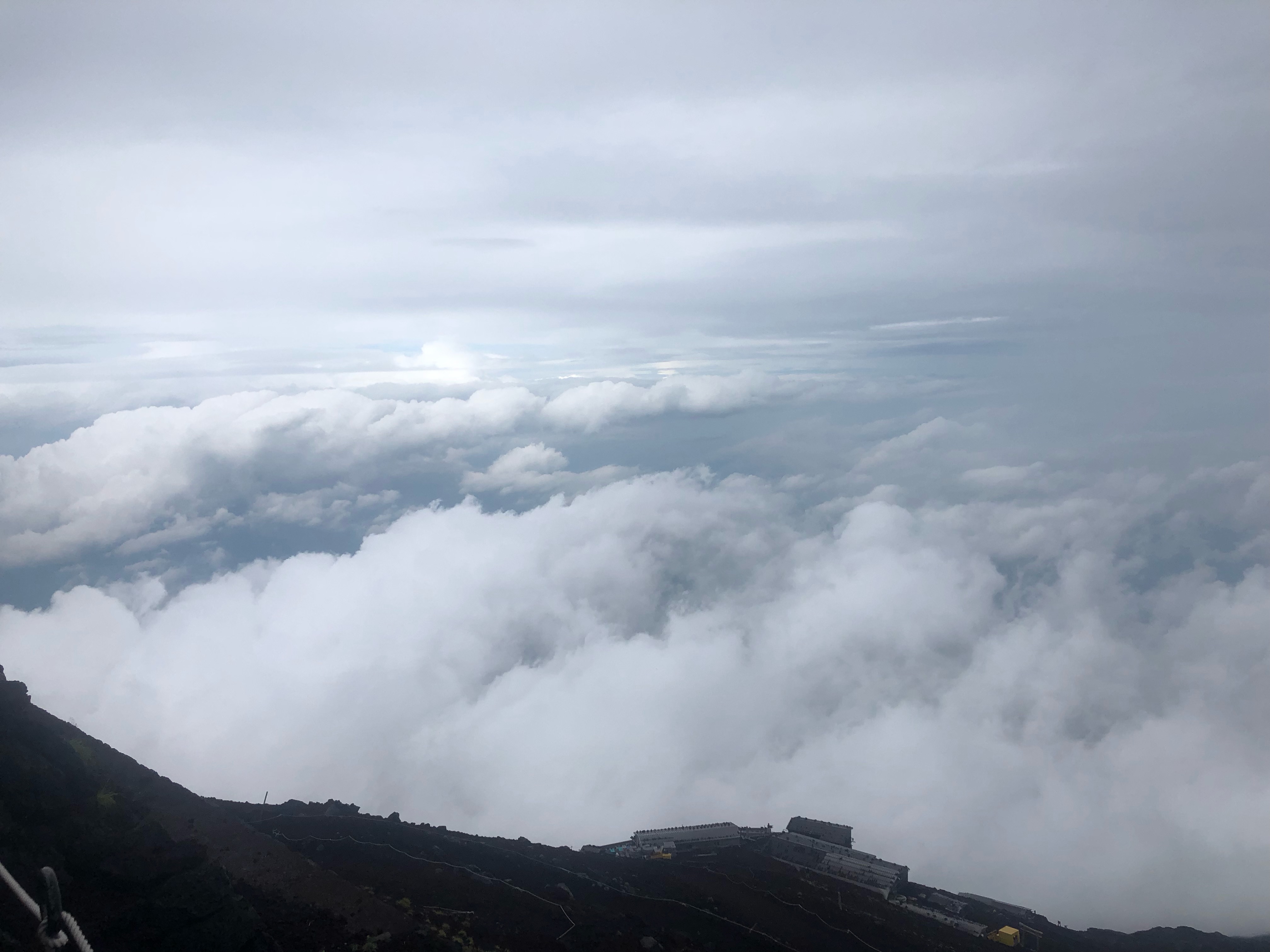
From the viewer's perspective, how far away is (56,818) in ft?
86.8

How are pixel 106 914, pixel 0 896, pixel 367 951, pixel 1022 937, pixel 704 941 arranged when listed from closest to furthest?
pixel 0 896 → pixel 106 914 → pixel 367 951 → pixel 704 941 → pixel 1022 937

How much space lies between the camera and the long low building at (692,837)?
55.6 meters

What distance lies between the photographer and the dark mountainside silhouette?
23.9 metres

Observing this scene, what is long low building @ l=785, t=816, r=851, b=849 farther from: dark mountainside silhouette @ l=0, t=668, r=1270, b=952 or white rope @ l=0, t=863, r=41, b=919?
white rope @ l=0, t=863, r=41, b=919

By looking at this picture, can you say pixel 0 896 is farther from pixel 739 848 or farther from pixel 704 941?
pixel 739 848

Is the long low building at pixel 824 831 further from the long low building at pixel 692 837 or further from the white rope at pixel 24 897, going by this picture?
the white rope at pixel 24 897

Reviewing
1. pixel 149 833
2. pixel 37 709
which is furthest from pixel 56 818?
pixel 37 709

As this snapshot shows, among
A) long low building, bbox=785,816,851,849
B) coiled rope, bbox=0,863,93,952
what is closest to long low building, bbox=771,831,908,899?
long low building, bbox=785,816,851,849

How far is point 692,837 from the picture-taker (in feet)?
184

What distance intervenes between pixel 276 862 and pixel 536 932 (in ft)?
38.0

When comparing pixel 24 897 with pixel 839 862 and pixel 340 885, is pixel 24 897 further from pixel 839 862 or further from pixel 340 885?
pixel 839 862

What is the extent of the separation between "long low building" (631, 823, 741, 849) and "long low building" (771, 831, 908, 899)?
10.9 ft

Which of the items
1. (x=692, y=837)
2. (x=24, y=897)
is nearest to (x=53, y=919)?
(x=24, y=897)

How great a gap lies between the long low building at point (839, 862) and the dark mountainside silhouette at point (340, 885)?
275cm
